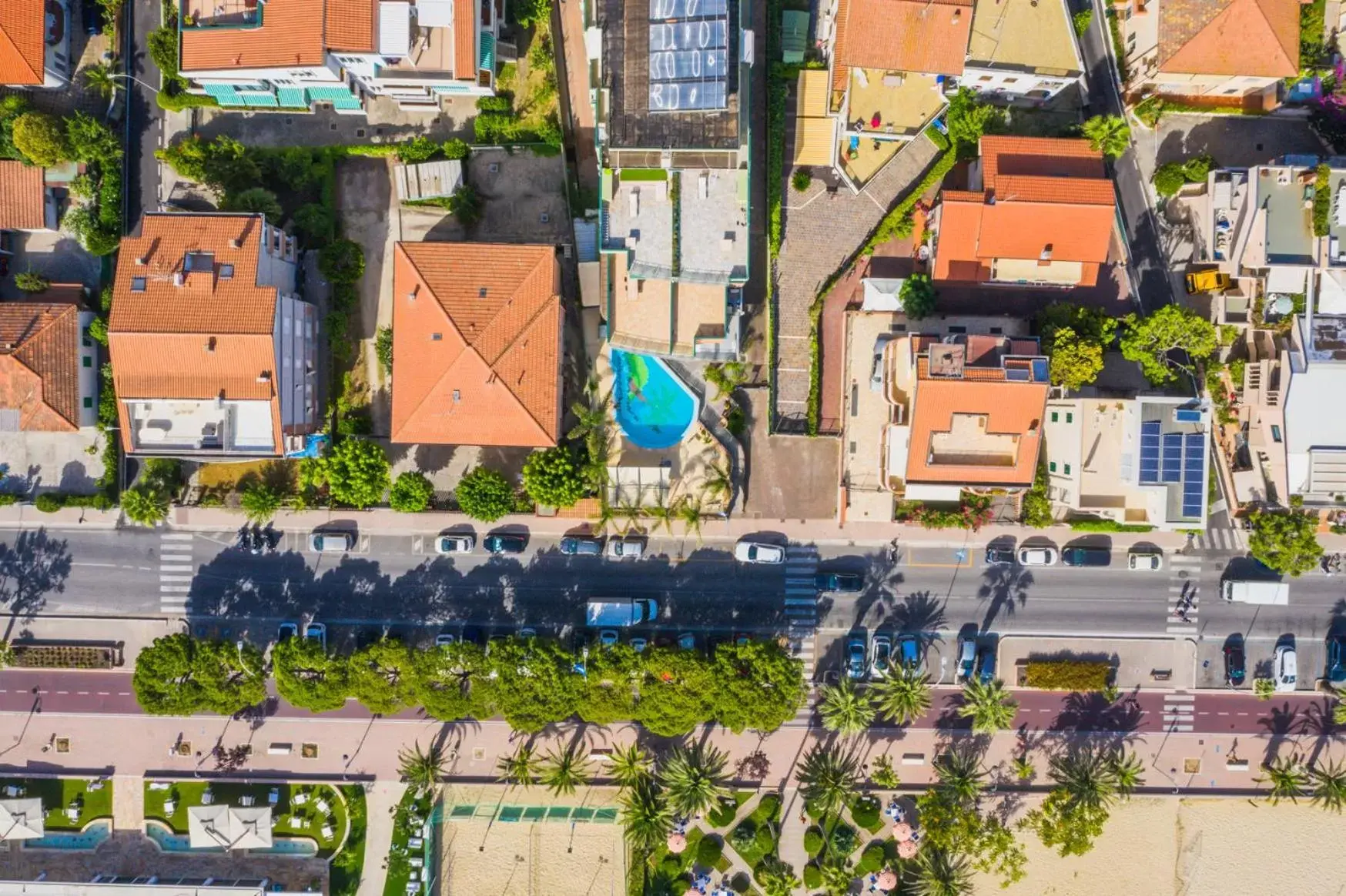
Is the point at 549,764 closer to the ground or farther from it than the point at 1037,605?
closer to the ground

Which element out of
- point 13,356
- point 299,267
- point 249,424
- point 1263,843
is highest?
point 299,267

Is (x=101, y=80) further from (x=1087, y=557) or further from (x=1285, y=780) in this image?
(x=1285, y=780)

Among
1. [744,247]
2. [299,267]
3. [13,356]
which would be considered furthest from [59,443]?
[744,247]

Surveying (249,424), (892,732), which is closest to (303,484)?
(249,424)

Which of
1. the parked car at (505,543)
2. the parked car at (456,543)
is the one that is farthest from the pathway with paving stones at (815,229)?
the parked car at (456,543)

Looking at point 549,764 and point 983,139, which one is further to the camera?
point 549,764

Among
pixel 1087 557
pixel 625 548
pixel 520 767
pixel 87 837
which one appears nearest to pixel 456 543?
pixel 625 548

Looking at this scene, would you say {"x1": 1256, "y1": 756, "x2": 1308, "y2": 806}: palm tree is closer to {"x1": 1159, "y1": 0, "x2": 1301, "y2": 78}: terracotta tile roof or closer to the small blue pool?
{"x1": 1159, "y1": 0, "x2": 1301, "y2": 78}: terracotta tile roof

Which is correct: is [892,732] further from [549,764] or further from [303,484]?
[303,484]
